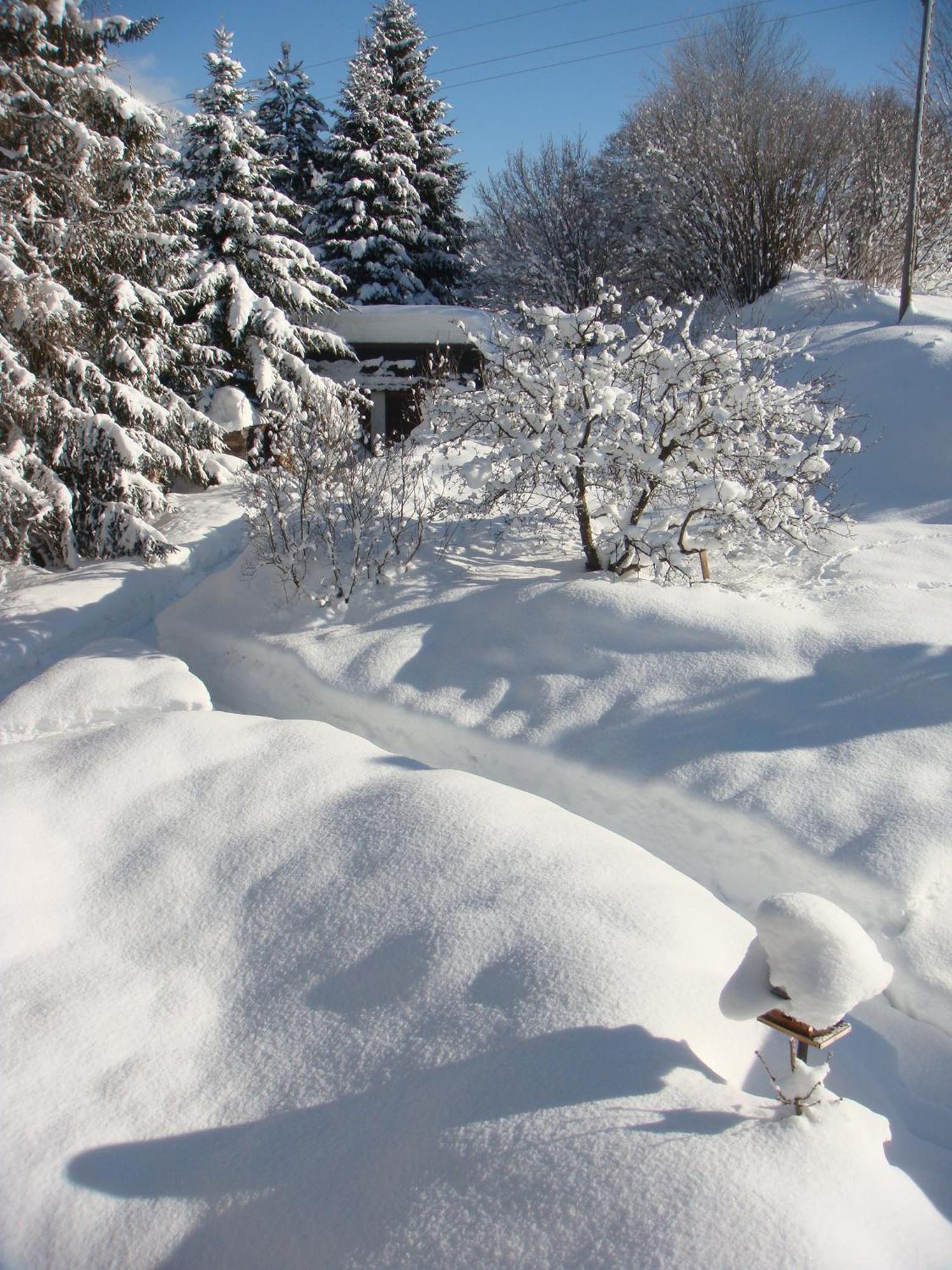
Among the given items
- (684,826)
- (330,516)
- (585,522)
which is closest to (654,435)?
(585,522)

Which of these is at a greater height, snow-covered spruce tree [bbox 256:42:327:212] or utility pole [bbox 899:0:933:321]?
snow-covered spruce tree [bbox 256:42:327:212]

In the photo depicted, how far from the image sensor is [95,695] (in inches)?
272

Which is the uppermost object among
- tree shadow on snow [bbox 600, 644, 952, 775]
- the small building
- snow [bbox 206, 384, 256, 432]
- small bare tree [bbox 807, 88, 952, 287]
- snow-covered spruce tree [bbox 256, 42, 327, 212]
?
snow-covered spruce tree [bbox 256, 42, 327, 212]

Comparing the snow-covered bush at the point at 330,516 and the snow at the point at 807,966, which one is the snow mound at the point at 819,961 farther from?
the snow-covered bush at the point at 330,516

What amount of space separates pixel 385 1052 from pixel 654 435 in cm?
614

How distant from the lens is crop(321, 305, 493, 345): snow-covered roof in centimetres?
1631

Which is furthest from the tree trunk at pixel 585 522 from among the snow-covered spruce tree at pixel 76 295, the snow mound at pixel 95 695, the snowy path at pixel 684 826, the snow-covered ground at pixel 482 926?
the snow-covered spruce tree at pixel 76 295

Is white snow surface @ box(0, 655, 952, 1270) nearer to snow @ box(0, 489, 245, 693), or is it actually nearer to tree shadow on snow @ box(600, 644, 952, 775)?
tree shadow on snow @ box(600, 644, 952, 775)

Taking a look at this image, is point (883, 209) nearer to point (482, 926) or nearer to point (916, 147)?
point (916, 147)

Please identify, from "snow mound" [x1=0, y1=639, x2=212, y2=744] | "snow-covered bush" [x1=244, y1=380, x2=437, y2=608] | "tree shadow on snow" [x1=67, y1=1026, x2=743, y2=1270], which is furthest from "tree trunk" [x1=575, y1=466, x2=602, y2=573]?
"tree shadow on snow" [x1=67, y1=1026, x2=743, y2=1270]

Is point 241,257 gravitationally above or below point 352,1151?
above

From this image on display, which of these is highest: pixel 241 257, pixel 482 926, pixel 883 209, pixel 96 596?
pixel 883 209

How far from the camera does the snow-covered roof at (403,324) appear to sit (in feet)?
53.5

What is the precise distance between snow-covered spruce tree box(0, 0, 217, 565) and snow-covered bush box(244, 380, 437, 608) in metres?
3.12
